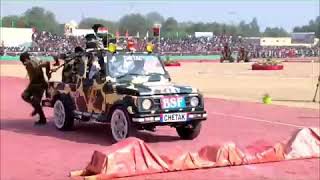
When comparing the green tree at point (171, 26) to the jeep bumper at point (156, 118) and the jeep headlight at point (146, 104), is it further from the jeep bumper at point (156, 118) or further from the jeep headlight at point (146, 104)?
the jeep headlight at point (146, 104)

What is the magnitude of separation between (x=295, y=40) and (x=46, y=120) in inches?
4511

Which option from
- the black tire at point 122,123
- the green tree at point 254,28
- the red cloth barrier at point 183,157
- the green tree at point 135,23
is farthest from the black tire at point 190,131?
the green tree at point 254,28

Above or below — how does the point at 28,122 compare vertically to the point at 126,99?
below

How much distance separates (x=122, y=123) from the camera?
1155cm

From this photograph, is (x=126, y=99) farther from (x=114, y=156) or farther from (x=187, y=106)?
(x=114, y=156)

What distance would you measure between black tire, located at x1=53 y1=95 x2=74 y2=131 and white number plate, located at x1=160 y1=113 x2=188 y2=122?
9.40ft

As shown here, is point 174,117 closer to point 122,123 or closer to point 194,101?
point 194,101

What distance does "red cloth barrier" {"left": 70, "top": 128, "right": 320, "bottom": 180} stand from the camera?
812cm

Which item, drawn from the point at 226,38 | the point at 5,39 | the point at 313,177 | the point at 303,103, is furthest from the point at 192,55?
the point at 313,177

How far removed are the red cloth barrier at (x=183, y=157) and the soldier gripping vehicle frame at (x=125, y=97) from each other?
2.18 m

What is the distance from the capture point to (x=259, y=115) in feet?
53.4

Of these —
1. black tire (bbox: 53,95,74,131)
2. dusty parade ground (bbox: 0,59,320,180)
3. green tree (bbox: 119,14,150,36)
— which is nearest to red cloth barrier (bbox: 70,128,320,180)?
dusty parade ground (bbox: 0,59,320,180)

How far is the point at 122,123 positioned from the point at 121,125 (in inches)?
2.1

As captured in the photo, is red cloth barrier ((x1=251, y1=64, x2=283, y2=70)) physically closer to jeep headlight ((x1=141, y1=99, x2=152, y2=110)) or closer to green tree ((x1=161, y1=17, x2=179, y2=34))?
jeep headlight ((x1=141, y1=99, x2=152, y2=110))
